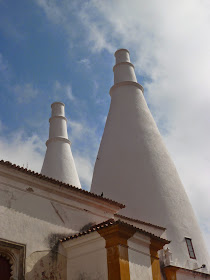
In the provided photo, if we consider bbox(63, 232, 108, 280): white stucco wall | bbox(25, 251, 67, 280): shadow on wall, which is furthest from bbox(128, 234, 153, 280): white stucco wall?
bbox(25, 251, 67, 280): shadow on wall

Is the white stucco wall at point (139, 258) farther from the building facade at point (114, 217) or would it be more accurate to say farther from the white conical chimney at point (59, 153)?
the white conical chimney at point (59, 153)

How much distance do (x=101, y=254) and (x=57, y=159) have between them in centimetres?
1185

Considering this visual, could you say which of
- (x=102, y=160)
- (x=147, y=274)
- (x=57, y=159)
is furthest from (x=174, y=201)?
(x=57, y=159)

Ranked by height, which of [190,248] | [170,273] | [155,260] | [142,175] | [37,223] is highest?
[142,175]

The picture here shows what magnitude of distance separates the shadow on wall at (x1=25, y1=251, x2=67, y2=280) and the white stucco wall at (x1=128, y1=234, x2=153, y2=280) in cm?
189

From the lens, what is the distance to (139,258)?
9742 mm

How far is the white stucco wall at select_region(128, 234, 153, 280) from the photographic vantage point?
371 inches

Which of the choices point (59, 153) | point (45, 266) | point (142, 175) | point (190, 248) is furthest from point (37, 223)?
point (59, 153)

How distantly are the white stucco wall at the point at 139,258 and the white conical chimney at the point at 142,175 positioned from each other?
9.96ft

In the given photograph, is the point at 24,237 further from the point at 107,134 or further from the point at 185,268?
the point at 107,134

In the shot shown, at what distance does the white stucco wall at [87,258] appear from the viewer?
9.46m

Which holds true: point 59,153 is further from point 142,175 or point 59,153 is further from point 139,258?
point 139,258

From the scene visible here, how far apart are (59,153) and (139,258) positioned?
1226 cm

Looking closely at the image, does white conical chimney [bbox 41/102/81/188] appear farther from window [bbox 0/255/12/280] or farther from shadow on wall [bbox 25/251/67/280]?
window [bbox 0/255/12/280]
